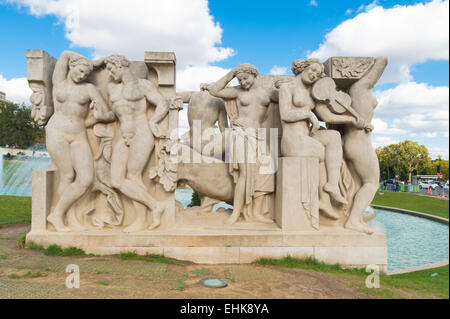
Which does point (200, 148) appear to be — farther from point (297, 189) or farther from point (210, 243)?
point (297, 189)

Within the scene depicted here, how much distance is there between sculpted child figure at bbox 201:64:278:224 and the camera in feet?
18.7

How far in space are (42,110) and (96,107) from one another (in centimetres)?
108

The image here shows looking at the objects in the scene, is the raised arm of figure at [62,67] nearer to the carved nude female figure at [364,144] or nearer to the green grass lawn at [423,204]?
the carved nude female figure at [364,144]

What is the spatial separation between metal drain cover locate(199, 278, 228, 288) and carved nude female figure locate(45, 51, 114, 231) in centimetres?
289

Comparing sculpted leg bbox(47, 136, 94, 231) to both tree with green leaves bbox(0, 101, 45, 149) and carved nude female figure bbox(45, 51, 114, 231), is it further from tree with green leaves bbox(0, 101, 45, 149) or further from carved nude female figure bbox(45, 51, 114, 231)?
tree with green leaves bbox(0, 101, 45, 149)

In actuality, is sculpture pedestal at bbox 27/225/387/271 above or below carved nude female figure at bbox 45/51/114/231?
below

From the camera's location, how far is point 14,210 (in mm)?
9641

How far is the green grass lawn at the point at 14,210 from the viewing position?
8.40 meters

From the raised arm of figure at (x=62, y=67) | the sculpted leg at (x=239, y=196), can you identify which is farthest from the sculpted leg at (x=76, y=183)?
the sculpted leg at (x=239, y=196)

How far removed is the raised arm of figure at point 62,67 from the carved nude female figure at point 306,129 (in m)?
4.10

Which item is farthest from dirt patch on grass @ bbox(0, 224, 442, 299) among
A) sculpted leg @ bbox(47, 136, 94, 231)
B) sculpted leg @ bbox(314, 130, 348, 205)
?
sculpted leg @ bbox(314, 130, 348, 205)
